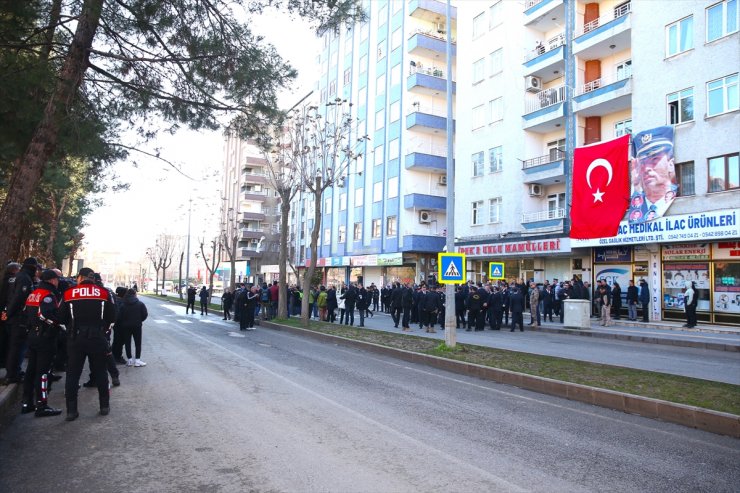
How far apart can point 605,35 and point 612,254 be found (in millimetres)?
10697

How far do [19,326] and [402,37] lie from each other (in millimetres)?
38329

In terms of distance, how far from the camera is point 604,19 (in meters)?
27.1

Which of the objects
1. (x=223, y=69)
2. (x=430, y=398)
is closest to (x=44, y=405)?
(x=430, y=398)

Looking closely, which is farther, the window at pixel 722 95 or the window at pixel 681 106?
the window at pixel 681 106

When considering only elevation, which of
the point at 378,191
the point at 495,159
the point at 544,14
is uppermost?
the point at 544,14

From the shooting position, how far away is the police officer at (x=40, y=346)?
6.85 m

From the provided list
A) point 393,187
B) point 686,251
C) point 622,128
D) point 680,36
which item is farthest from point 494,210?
point 680,36

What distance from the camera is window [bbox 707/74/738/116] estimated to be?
2042 cm

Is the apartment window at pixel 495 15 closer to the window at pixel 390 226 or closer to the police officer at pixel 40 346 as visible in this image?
the window at pixel 390 226

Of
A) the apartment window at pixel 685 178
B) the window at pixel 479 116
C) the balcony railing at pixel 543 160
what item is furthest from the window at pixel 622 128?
the window at pixel 479 116

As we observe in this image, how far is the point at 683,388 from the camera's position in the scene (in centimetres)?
848

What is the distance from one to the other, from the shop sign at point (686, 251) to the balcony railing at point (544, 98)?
990cm

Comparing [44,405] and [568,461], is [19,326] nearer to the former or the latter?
[44,405]

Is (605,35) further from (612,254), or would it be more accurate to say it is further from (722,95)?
(612,254)
